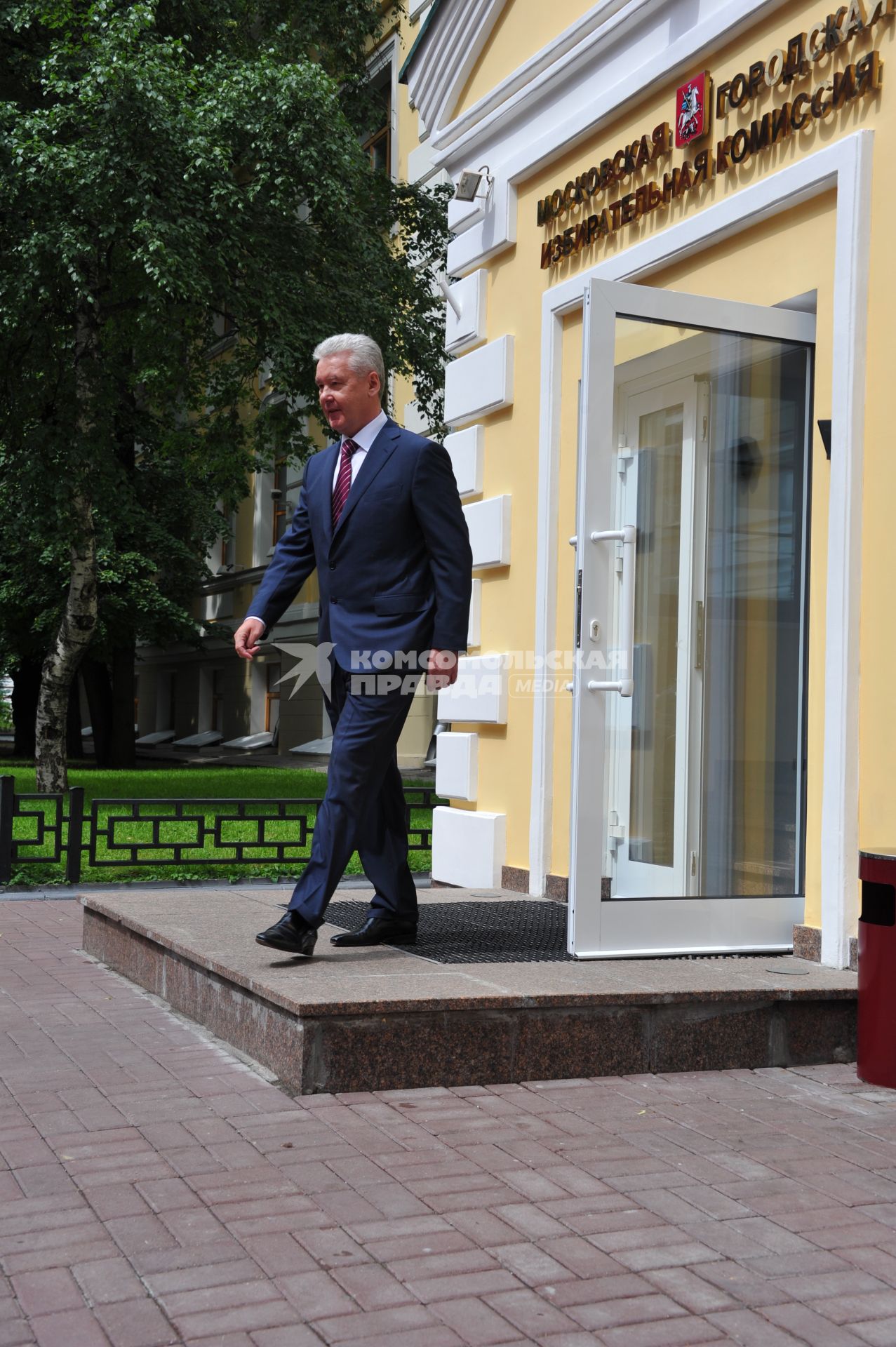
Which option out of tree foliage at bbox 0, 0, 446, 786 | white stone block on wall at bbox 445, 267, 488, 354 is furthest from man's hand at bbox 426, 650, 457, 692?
tree foliage at bbox 0, 0, 446, 786

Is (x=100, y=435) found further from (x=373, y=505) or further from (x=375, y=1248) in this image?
(x=375, y=1248)

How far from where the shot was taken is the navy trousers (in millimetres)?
4930

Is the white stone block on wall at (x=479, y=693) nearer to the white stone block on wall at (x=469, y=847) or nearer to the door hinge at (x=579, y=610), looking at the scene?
the white stone block on wall at (x=469, y=847)

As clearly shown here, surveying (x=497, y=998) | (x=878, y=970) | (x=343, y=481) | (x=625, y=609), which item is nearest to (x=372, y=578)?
(x=343, y=481)

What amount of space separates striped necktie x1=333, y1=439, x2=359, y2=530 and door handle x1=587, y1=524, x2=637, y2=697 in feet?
3.10

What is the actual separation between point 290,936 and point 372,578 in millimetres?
1290

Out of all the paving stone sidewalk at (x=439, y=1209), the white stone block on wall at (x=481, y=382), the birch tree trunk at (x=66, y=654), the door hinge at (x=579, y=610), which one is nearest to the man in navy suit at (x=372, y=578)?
the door hinge at (x=579, y=610)

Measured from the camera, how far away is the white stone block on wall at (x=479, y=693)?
8273 millimetres

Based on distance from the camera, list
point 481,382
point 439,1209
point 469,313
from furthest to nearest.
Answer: point 469,313 < point 481,382 < point 439,1209

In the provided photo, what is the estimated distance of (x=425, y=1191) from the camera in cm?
349

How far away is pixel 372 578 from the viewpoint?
5215mm

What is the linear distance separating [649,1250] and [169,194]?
13554 millimetres

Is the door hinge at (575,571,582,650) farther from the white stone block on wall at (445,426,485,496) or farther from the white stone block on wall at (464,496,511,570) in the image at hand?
the white stone block on wall at (445,426,485,496)

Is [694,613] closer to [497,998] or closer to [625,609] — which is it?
[625,609]
